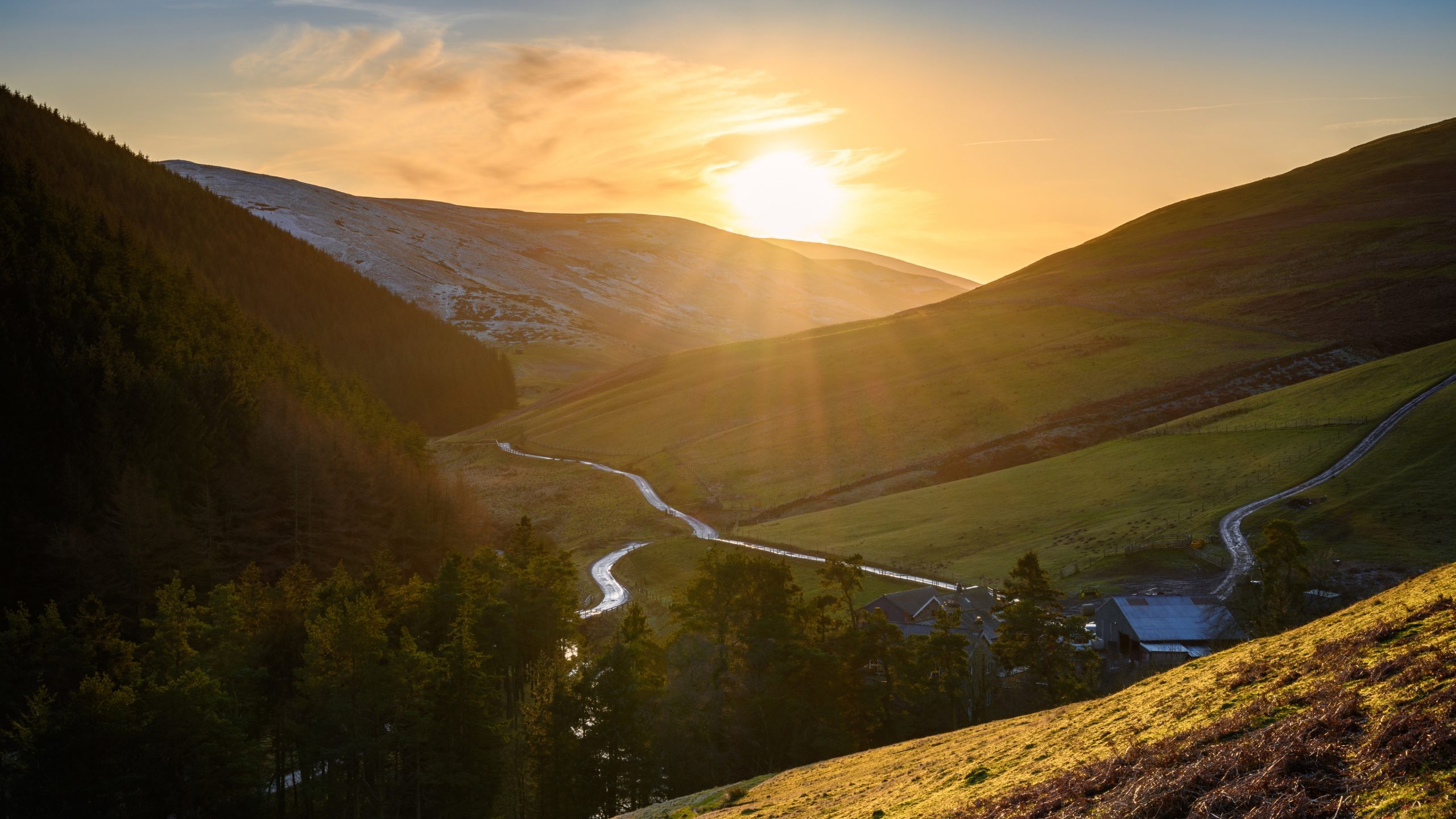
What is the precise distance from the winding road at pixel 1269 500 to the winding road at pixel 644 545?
21.0 m

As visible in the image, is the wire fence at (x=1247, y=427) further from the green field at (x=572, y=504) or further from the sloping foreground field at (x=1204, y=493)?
the green field at (x=572, y=504)

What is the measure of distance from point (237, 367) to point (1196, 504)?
304ft

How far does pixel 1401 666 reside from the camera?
1614 cm

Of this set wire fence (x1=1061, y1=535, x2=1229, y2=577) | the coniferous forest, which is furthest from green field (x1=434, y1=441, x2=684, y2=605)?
wire fence (x1=1061, y1=535, x2=1229, y2=577)

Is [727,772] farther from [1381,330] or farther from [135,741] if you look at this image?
[1381,330]

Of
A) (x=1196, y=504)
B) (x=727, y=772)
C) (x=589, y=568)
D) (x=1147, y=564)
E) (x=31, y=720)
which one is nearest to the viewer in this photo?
(x=31, y=720)

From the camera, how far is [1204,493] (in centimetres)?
8362

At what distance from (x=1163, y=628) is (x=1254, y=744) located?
50012 millimetres

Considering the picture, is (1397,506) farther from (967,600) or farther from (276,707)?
(276,707)

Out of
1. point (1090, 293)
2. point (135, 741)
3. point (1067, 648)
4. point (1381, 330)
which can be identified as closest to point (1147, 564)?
point (1067, 648)

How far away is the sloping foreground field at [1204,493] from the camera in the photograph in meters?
69.1

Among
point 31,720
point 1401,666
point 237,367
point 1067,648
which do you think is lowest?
point 1067,648

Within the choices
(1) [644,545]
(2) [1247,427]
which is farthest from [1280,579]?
(1) [644,545]

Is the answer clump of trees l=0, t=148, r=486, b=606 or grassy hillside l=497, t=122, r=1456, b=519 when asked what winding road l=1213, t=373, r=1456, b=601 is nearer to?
grassy hillside l=497, t=122, r=1456, b=519
